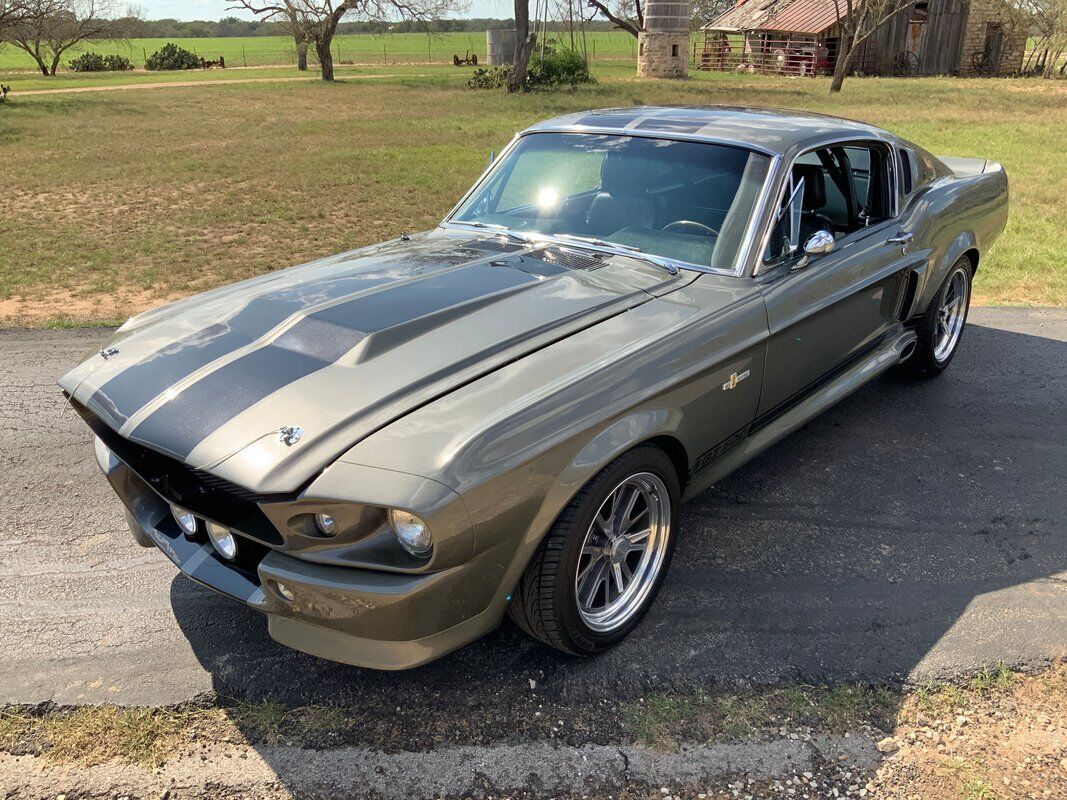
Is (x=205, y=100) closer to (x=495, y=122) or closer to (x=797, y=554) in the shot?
(x=495, y=122)

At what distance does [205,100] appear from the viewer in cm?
2731

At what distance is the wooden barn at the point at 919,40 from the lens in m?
38.3

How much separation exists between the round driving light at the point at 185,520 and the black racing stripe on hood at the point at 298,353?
0.29 m

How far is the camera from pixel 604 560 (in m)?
2.90

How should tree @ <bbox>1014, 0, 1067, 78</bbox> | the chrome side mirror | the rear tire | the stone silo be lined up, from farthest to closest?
1. the stone silo
2. tree @ <bbox>1014, 0, 1067, 78</bbox>
3. the rear tire
4. the chrome side mirror

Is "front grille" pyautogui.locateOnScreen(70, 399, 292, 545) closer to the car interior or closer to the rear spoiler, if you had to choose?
the car interior

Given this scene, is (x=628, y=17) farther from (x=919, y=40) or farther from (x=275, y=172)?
(x=275, y=172)

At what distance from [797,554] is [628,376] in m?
1.31

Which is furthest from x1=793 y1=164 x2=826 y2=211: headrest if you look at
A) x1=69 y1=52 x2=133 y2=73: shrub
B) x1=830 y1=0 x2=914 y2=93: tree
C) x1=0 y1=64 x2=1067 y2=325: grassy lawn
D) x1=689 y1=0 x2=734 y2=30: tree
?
x1=689 y1=0 x2=734 y2=30: tree

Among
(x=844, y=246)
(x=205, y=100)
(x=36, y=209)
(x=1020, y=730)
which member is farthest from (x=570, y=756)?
(x=205, y=100)

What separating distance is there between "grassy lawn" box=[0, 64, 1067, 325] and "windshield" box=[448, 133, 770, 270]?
429cm

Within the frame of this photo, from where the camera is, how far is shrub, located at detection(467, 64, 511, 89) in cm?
3127

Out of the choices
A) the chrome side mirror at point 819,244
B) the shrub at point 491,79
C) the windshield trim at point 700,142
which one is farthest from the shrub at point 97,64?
the chrome side mirror at point 819,244

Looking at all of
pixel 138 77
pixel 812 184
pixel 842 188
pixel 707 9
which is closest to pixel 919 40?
pixel 707 9
